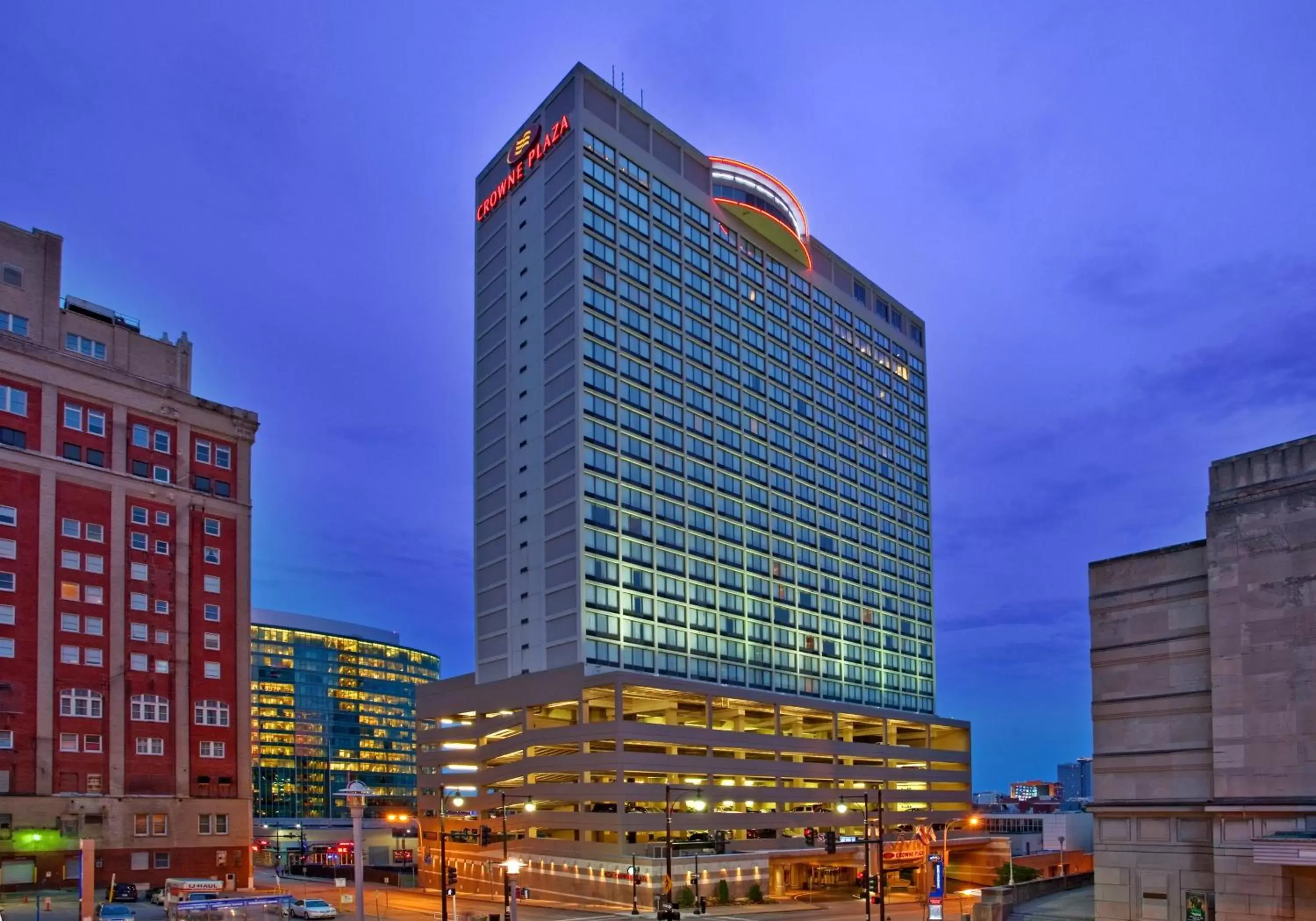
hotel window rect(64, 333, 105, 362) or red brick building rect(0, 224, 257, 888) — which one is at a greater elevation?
hotel window rect(64, 333, 105, 362)

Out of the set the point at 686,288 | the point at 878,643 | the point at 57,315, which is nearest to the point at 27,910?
the point at 57,315

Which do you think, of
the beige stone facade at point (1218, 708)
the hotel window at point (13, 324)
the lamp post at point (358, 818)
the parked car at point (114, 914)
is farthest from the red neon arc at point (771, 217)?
the lamp post at point (358, 818)

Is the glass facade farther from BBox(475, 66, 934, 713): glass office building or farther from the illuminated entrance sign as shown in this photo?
the illuminated entrance sign

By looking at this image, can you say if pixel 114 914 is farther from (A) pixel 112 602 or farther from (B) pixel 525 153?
(B) pixel 525 153

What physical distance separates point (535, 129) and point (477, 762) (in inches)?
2666

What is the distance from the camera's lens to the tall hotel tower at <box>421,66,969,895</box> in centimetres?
11412

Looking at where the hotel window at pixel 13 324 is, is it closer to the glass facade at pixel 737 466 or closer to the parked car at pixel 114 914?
the parked car at pixel 114 914

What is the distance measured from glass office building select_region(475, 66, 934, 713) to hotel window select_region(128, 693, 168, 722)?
115ft

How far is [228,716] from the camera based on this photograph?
98.7m

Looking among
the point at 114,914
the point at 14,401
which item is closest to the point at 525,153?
the point at 14,401

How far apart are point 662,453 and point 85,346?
182ft

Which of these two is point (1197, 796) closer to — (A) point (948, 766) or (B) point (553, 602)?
(B) point (553, 602)

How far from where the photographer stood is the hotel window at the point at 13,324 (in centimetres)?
8912

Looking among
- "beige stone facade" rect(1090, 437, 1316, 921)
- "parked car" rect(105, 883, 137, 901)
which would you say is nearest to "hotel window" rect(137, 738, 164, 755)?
"parked car" rect(105, 883, 137, 901)
